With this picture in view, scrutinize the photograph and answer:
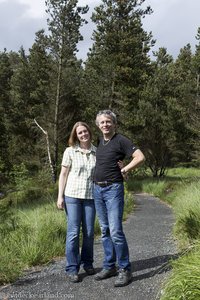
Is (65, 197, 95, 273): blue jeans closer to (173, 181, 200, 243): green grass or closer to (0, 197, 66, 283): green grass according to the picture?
(0, 197, 66, 283): green grass

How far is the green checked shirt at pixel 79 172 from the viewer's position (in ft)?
17.0

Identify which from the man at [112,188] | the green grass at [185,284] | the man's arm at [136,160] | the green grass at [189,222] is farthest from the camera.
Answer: the green grass at [189,222]

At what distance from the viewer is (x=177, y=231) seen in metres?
7.50

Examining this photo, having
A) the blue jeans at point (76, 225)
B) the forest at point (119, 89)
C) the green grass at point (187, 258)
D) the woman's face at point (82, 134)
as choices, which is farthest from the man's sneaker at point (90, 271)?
the forest at point (119, 89)

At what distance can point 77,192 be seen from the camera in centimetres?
516

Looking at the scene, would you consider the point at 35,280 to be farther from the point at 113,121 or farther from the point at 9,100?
the point at 9,100

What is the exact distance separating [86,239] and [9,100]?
1460 inches

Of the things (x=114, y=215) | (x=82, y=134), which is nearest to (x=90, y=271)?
(x=114, y=215)

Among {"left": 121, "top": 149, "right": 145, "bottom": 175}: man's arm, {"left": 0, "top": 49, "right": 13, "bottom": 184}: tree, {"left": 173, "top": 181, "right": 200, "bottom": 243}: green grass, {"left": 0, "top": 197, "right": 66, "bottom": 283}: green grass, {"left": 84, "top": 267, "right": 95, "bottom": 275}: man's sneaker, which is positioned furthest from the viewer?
{"left": 0, "top": 49, "right": 13, "bottom": 184}: tree

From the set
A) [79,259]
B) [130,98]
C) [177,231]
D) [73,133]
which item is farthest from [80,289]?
[130,98]

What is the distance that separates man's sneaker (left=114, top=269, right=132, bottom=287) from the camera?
478 cm

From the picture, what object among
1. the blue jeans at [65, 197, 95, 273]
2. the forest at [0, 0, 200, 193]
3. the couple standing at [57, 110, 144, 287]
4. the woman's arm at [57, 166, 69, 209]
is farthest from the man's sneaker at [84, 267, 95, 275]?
the forest at [0, 0, 200, 193]

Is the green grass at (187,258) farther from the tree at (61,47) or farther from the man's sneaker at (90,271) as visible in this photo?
the tree at (61,47)

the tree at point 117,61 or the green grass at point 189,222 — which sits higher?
the tree at point 117,61
